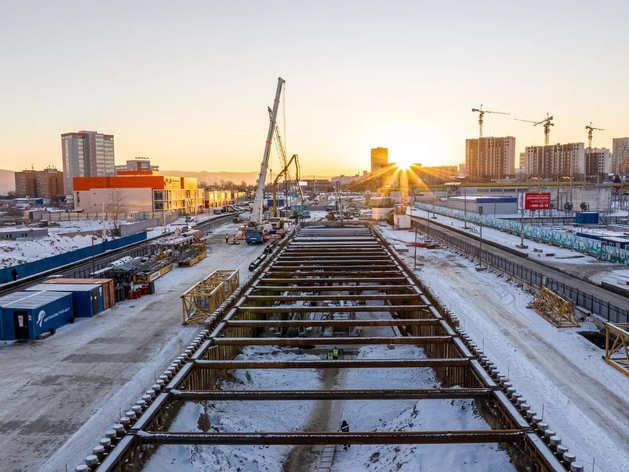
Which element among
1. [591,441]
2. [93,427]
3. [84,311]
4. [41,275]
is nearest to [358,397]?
[591,441]

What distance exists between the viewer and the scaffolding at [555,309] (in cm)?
3173

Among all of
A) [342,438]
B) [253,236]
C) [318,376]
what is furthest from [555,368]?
[253,236]

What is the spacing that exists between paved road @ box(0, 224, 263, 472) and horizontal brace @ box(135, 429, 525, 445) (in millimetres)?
7107

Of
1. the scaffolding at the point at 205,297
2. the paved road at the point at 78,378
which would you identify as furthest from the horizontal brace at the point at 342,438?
the scaffolding at the point at 205,297

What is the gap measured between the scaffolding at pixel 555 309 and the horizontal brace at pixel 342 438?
23.0 m

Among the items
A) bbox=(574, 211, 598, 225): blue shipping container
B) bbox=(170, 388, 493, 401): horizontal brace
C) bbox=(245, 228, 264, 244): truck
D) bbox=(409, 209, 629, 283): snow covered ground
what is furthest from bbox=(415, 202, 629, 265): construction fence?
bbox=(170, 388, 493, 401): horizontal brace

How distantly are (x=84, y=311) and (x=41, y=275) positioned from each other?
1684 centimetres

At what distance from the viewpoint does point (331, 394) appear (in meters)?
13.6

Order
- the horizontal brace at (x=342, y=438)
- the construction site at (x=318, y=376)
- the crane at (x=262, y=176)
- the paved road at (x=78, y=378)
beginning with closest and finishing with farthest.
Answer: the horizontal brace at (x=342, y=438) < the construction site at (x=318, y=376) < the paved road at (x=78, y=378) < the crane at (x=262, y=176)

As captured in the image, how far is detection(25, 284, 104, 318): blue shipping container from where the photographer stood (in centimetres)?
3491

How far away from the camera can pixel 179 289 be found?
4388 cm

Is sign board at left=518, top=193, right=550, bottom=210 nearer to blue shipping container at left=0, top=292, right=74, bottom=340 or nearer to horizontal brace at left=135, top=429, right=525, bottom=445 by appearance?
blue shipping container at left=0, top=292, right=74, bottom=340

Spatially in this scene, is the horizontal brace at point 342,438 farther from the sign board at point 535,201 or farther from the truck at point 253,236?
the sign board at point 535,201

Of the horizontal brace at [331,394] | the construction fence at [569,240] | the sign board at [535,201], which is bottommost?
the construction fence at [569,240]
